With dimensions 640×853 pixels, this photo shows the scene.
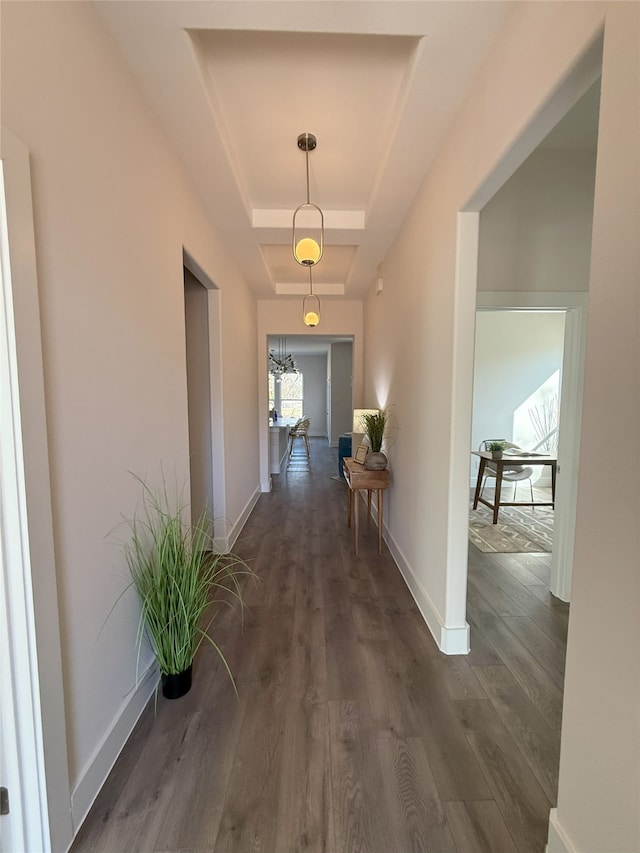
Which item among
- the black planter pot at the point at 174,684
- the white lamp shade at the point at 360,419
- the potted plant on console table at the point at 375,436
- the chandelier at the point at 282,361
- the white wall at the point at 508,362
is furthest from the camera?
the chandelier at the point at 282,361

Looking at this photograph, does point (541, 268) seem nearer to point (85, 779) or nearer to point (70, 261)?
point (70, 261)

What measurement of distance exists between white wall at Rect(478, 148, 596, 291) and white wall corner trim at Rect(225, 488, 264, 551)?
3.00 meters

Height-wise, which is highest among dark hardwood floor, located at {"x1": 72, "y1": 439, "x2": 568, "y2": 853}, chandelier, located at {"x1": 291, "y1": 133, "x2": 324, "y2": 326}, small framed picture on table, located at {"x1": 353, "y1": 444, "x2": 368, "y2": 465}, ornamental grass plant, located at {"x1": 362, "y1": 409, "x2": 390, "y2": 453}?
chandelier, located at {"x1": 291, "y1": 133, "x2": 324, "y2": 326}

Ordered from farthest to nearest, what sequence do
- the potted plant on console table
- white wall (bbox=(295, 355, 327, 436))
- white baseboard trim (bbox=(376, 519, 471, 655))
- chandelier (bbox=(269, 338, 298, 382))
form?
white wall (bbox=(295, 355, 327, 436))
chandelier (bbox=(269, 338, 298, 382))
the potted plant on console table
white baseboard trim (bbox=(376, 519, 471, 655))

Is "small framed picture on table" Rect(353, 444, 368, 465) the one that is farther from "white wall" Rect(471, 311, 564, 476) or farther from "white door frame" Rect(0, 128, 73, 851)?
"white wall" Rect(471, 311, 564, 476)

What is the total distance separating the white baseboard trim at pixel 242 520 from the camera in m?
3.47

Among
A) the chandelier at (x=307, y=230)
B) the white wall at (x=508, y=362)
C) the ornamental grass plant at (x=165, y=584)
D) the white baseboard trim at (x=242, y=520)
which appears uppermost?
the chandelier at (x=307, y=230)

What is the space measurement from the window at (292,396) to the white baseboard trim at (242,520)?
23.0 feet

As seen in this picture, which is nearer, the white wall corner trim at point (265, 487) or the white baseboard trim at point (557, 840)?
the white baseboard trim at point (557, 840)

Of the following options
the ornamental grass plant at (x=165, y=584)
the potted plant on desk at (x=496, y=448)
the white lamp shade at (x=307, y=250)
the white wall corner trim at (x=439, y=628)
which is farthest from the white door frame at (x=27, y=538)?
the potted plant on desk at (x=496, y=448)

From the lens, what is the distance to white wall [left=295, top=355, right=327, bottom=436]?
39.3 feet

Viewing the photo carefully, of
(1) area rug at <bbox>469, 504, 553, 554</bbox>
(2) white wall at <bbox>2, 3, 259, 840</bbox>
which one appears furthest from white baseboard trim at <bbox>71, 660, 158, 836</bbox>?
(1) area rug at <bbox>469, 504, 553, 554</bbox>

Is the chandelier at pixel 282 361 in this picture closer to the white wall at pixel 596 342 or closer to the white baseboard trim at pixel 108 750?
the white wall at pixel 596 342

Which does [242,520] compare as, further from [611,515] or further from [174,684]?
[611,515]
